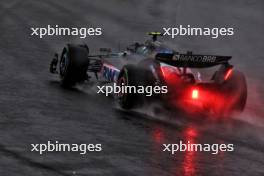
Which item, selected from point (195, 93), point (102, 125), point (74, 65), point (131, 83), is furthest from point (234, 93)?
point (74, 65)

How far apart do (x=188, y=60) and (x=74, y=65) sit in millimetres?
2900

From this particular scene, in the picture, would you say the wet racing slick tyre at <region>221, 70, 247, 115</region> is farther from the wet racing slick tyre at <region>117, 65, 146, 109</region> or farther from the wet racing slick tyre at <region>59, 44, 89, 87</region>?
the wet racing slick tyre at <region>59, 44, 89, 87</region>

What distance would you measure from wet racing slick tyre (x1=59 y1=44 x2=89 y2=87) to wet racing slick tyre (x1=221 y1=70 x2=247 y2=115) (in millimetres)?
2961

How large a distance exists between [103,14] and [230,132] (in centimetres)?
1468

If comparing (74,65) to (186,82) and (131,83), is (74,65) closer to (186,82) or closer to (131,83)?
(131,83)

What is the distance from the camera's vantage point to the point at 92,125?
10.4 m

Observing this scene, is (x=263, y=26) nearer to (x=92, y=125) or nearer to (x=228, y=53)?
(x=228, y=53)

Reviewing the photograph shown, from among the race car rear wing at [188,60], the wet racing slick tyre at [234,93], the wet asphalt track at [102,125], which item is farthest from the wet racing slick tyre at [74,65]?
the wet racing slick tyre at [234,93]

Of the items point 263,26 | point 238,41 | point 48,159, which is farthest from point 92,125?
point 263,26

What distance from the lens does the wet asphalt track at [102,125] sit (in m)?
8.21

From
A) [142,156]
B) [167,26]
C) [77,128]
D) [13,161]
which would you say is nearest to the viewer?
[13,161]

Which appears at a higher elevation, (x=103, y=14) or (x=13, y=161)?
(x=103, y=14)

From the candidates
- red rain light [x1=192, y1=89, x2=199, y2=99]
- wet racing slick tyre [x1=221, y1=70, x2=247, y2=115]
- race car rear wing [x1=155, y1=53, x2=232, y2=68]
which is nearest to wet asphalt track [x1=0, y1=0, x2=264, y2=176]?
wet racing slick tyre [x1=221, y1=70, x2=247, y2=115]

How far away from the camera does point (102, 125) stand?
1048cm
